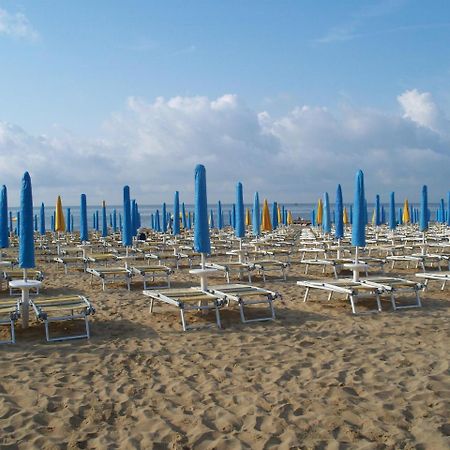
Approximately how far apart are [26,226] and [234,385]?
11.5ft

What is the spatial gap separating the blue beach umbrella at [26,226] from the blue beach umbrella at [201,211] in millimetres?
2196

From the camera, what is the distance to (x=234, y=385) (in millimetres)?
4727

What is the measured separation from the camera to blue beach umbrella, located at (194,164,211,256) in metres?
7.32

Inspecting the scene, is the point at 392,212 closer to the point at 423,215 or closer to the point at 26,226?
the point at 423,215

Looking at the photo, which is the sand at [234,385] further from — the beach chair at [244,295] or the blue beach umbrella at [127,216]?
the blue beach umbrella at [127,216]

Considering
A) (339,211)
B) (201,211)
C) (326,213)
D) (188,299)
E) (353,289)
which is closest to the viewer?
(188,299)

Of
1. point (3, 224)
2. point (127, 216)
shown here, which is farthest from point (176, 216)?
point (3, 224)

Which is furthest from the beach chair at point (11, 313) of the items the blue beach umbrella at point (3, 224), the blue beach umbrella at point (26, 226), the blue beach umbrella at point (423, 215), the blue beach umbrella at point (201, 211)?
the blue beach umbrella at point (423, 215)

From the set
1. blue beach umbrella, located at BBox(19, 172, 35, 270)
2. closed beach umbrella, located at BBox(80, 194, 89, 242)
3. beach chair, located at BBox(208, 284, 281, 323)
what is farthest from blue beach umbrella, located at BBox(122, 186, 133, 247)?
blue beach umbrella, located at BBox(19, 172, 35, 270)

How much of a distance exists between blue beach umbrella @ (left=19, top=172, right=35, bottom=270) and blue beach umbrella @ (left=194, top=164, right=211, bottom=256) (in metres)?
2.20

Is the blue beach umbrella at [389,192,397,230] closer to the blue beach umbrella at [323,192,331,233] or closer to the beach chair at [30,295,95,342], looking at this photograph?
the blue beach umbrella at [323,192,331,233]

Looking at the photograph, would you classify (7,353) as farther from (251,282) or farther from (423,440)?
(251,282)

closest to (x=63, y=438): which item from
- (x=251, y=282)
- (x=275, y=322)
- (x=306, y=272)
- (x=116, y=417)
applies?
(x=116, y=417)

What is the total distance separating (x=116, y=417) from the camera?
4051 millimetres
